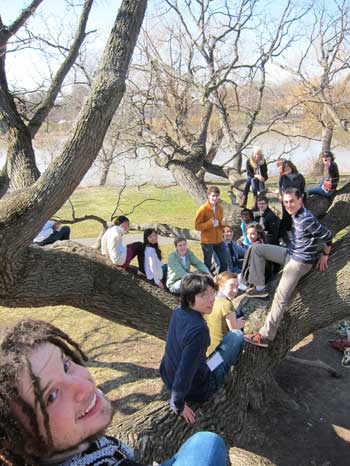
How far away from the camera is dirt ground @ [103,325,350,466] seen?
14.2ft

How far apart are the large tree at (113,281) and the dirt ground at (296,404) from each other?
1.15 feet

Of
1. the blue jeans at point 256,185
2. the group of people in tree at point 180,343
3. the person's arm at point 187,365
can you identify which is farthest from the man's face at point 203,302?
the blue jeans at point 256,185

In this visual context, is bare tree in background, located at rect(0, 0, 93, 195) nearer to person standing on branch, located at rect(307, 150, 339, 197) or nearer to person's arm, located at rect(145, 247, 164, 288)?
person's arm, located at rect(145, 247, 164, 288)

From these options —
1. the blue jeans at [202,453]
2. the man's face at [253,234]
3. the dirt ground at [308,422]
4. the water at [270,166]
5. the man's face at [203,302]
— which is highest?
the water at [270,166]

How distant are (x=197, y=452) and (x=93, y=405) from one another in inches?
17.4

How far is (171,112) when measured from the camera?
976 centimetres

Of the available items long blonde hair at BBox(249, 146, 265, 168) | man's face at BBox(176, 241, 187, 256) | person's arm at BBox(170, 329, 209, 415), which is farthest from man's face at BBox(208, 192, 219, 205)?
person's arm at BBox(170, 329, 209, 415)

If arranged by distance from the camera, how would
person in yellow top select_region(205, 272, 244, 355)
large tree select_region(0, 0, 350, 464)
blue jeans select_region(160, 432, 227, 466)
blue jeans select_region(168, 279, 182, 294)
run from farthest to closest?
blue jeans select_region(168, 279, 182, 294) → person in yellow top select_region(205, 272, 244, 355) → large tree select_region(0, 0, 350, 464) → blue jeans select_region(160, 432, 227, 466)

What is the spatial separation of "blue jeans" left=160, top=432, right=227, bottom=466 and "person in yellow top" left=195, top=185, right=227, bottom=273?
4.87 m

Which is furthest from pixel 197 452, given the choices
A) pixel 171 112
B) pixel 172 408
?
pixel 171 112

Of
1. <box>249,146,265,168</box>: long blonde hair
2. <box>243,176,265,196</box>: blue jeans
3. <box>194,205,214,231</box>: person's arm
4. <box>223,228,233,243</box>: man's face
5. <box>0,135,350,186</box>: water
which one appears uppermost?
<box>0,135,350,186</box>: water

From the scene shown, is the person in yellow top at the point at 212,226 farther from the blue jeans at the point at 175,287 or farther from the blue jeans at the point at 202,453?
the blue jeans at the point at 202,453

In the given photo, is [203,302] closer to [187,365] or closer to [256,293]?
[187,365]

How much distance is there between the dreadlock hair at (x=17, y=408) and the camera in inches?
42.8
